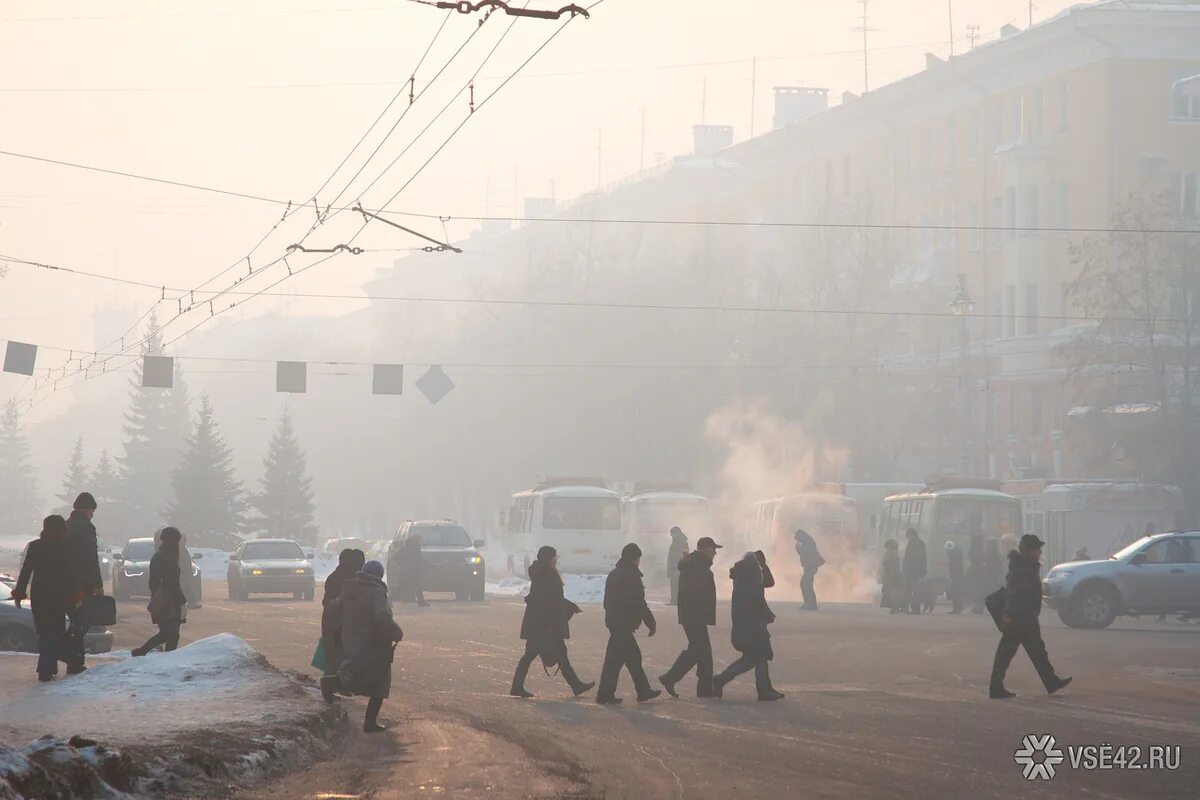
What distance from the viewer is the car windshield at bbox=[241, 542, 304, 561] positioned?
155 feet

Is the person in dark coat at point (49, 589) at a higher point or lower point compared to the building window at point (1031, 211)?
lower

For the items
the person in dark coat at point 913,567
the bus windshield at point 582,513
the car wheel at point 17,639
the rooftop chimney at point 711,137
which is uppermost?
the rooftop chimney at point 711,137

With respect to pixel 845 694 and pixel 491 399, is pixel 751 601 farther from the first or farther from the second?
pixel 491 399

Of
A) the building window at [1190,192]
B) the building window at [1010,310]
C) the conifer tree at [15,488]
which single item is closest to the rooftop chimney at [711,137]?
the building window at [1010,310]

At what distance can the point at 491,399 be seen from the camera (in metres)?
88.5

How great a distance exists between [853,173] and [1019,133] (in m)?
16.4

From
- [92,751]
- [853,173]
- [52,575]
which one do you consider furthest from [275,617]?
[853,173]

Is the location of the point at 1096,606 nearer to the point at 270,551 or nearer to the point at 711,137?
the point at 270,551

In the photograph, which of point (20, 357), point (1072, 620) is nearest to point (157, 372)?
point (20, 357)

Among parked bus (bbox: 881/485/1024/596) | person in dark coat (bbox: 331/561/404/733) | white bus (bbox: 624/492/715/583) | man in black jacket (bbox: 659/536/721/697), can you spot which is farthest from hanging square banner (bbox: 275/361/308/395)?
person in dark coat (bbox: 331/561/404/733)

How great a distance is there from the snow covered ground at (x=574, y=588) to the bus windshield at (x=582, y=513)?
198 cm

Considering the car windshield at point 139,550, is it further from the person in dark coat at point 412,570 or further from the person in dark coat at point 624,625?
the person in dark coat at point 624,625

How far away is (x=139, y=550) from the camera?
148ft

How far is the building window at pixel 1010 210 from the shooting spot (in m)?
75.9
